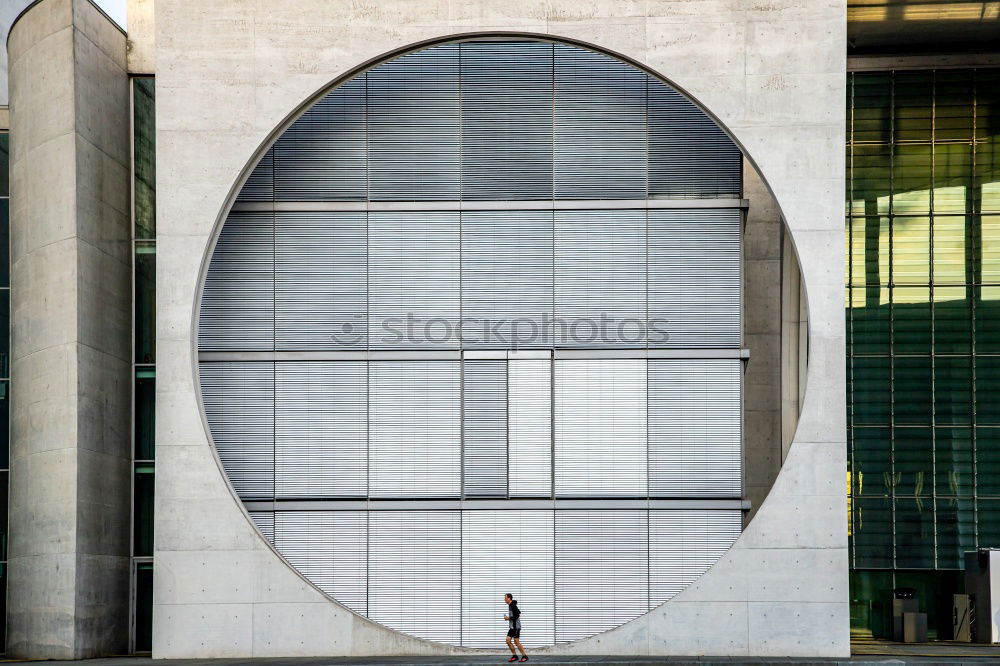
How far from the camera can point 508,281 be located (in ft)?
84.5

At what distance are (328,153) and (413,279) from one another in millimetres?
3270

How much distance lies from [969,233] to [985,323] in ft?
8.05

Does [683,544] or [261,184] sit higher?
[261,184]

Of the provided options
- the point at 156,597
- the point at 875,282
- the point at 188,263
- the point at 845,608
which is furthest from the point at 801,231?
the point at 156,597

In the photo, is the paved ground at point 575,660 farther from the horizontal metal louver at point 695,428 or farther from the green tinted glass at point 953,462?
the green tinted glass at point 953,462

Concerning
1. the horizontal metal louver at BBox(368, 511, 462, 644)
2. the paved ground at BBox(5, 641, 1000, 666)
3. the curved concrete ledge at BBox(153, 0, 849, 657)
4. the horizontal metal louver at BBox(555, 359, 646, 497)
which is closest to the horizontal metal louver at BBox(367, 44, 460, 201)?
the curved concrete ledge at BBox(153, 0, 849, 657)

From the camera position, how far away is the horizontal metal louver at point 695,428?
993 inches

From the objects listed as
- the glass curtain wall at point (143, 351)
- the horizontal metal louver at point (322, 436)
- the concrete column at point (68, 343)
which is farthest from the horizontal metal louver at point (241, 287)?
the concrete column at point (68, 343)

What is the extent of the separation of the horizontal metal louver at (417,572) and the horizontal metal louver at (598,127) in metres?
7.46

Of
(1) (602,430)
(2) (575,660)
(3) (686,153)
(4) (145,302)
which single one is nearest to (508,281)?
(1) (602,430)

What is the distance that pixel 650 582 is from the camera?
2497 cm

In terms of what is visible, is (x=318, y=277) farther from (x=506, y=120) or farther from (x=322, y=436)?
(x=506, y=120)

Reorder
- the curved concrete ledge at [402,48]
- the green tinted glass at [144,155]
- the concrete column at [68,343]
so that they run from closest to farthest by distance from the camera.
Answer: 1. the curved concrete ledge at [402,48]
2. the concrete column at [68,343]
3. the green tinted glass at [144,155]

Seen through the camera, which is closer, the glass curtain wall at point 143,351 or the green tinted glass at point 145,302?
the glass curtain wall at point 143,351
